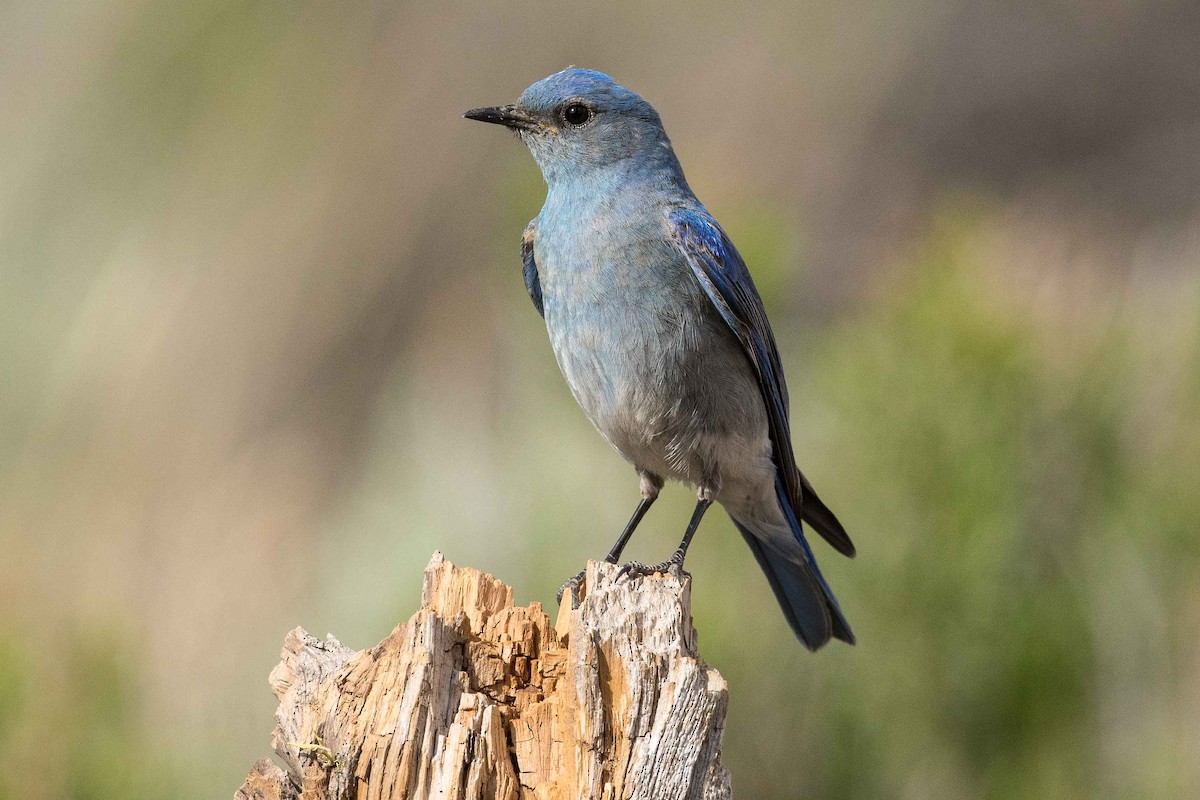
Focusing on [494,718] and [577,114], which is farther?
[577,114]

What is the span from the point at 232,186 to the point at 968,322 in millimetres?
3913

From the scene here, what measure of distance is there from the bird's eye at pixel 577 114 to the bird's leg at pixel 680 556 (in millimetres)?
1083

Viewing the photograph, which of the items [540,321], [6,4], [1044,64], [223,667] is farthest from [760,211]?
[6,4]

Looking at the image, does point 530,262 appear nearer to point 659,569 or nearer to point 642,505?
point 642,505

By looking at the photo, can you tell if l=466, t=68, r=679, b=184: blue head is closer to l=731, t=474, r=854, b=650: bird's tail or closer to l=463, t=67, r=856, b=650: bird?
l=463, t=67, r=856, b=650: bird

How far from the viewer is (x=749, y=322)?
345cm

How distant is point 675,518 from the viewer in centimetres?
418

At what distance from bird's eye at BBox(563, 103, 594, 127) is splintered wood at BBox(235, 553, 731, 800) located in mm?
1533

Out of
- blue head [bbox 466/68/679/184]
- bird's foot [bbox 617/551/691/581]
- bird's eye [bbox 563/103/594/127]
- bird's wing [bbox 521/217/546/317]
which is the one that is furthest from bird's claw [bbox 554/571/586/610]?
bird's eye [bbox 563/103/594/127]

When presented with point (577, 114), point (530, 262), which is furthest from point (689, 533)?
point (577, 114)

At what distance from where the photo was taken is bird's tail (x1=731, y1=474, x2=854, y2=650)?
12.2 ft

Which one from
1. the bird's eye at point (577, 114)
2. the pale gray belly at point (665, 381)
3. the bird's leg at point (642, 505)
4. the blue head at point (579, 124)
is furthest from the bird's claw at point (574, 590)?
the bird's eye at point (577, 114)

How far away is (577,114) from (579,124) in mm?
30

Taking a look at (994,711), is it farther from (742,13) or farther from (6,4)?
(6,4)
